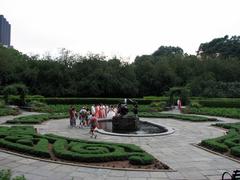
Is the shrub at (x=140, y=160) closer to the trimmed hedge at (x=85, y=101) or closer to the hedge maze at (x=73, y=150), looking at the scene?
the hedge maze at (x=73, y=150)

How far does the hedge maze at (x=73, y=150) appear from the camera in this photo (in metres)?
11.1

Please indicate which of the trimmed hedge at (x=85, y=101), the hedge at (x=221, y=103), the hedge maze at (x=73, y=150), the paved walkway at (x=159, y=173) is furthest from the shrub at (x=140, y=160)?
the hedge at (x=221, y=103)

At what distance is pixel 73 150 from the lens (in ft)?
39.8

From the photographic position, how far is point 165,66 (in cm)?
5369

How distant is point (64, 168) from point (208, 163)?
5248 millimetres

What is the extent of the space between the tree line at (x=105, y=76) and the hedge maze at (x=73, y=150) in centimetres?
3219

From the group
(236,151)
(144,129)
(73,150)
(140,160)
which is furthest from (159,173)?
(144,129)

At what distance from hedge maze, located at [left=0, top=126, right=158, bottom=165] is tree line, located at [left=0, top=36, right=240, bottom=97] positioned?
32.2 metres

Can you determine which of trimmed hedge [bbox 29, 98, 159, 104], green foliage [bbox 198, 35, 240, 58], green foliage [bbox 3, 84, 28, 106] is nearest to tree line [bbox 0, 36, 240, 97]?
trimmed hedge [bbox 29, 98, 159, 104]

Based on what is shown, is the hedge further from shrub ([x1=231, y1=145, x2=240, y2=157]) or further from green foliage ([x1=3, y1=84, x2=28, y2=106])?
shrub ([x1=231, y1=145, x2=240, y2=157])

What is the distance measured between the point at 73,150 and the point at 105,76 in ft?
114

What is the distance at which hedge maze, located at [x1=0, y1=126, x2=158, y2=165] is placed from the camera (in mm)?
11102

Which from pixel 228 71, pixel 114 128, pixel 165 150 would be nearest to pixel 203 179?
pixel 165 150

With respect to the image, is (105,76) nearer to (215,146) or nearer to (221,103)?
(221,103)
